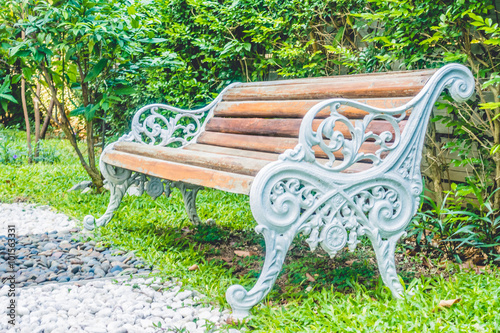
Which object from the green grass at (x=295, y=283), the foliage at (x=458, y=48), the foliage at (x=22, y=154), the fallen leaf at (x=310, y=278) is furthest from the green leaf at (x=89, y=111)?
the foliage at (x=22, y=154)

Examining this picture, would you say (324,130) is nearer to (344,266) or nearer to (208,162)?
(208,162)

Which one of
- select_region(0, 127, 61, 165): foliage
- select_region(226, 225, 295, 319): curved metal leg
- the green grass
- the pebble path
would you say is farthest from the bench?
select_region(0, 127, 61, 165): foliage

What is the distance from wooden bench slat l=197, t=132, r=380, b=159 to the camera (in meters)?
2.44

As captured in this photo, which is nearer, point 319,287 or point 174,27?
point 319,287

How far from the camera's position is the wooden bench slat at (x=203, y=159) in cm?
207

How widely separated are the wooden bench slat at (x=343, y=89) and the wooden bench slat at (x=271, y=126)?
164 mm

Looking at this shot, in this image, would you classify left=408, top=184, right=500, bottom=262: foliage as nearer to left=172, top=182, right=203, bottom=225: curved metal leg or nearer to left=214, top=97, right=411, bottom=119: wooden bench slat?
left=214, top=97, right=411, bottom=119: wooden bench slat

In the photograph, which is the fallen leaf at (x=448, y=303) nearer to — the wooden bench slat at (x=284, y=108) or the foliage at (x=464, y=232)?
the foliage at (x=464, y=232)

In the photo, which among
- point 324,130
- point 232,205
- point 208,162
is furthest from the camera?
point 232,205

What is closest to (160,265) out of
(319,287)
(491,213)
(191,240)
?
(191,240)

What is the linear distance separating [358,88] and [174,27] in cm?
307

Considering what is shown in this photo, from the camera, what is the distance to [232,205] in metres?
4.30

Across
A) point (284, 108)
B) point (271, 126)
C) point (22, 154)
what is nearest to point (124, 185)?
point (271, 126)

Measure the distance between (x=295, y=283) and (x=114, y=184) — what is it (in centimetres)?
155
